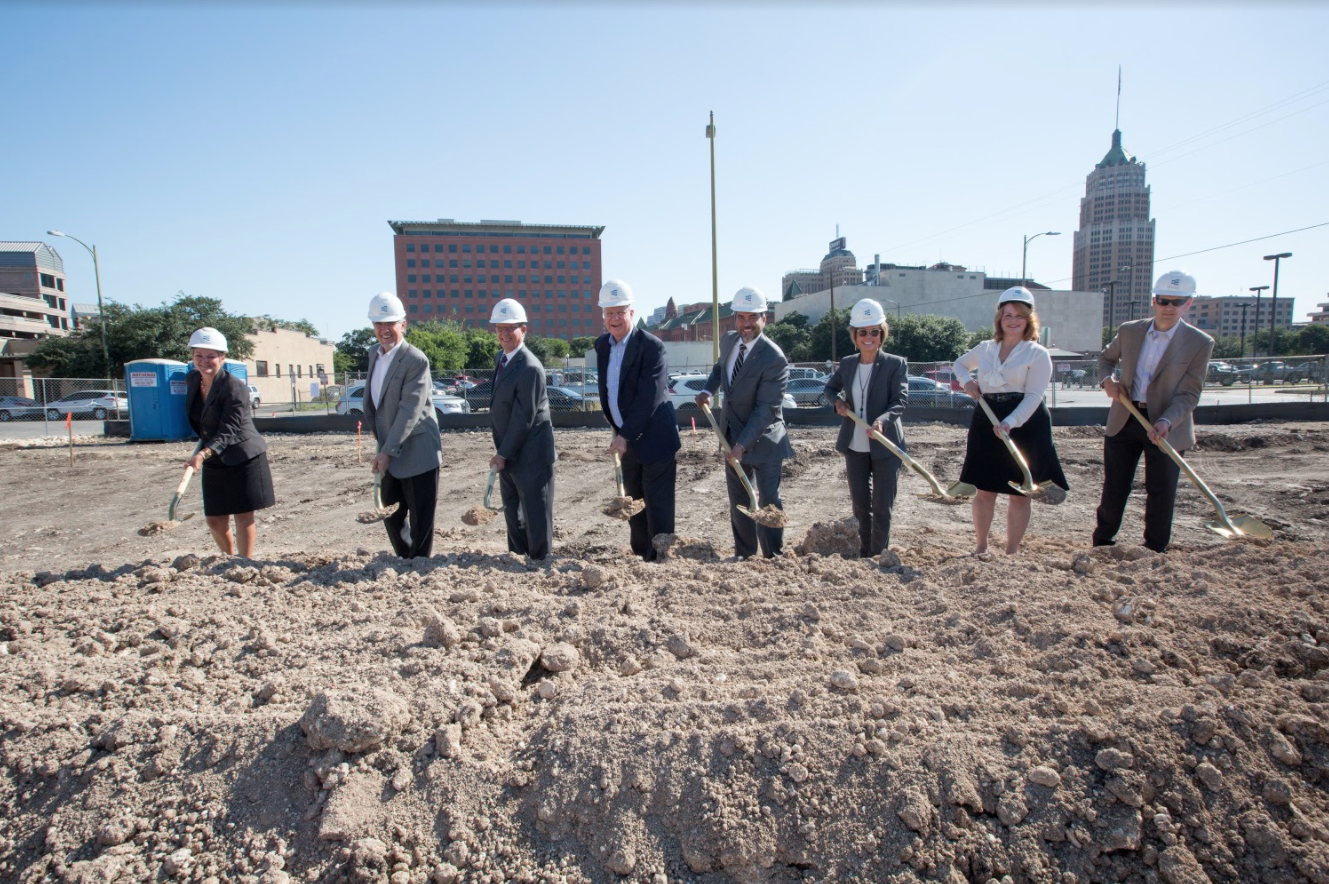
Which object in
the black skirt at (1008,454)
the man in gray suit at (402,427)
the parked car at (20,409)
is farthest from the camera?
the parked car at (20,409)

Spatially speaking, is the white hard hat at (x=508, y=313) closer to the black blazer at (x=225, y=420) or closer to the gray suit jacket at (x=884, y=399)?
the black blazer at (x=225, y=420)

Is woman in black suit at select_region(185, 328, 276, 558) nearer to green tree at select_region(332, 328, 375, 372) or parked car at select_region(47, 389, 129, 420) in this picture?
→ parked car at select_region(47, 389, 129, 420)

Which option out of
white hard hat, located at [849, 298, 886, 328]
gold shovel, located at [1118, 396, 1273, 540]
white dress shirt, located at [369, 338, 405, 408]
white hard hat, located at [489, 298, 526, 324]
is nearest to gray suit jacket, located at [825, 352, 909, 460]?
white hard hat, located at [849, 298, 886, 328]

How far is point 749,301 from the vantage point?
13.8 feet

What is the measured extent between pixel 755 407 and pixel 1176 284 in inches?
92.1

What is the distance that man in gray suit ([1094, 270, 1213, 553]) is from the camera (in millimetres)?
3848

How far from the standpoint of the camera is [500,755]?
212 cm

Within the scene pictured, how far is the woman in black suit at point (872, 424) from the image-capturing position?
4.25 metres

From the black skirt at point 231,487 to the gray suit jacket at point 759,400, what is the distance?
289 cm

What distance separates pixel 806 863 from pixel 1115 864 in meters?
0.77

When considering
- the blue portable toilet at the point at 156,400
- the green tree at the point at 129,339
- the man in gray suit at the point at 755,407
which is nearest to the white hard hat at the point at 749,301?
the man in gray suit at the point at 755,407

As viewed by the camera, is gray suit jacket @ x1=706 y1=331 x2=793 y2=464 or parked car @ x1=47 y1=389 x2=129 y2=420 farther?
parked car @ x1=47 y1=389 x2=129 y2=420

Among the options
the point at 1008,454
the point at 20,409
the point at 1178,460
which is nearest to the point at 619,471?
the point at 1008,454

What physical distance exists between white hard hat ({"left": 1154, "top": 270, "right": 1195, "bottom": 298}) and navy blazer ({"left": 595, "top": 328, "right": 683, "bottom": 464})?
275 centimetres
